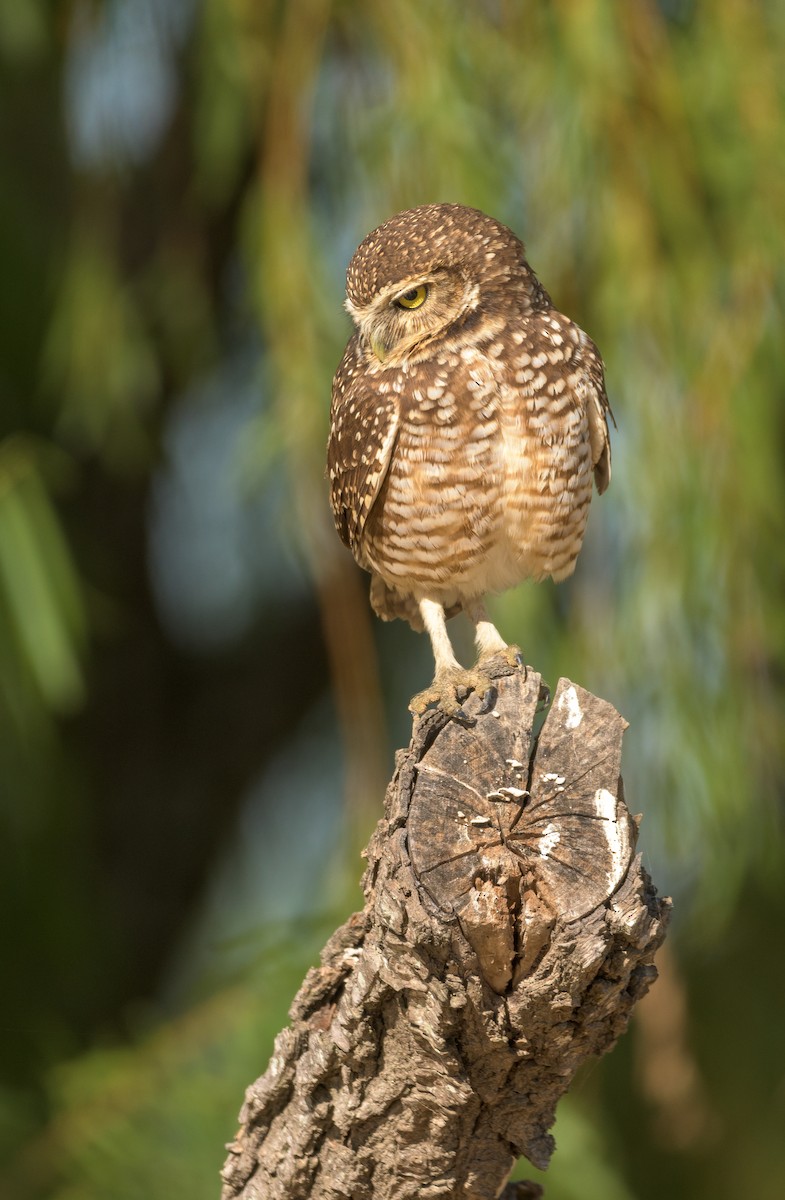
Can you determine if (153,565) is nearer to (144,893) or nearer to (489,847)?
(144,893)

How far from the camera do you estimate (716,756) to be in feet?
11.3

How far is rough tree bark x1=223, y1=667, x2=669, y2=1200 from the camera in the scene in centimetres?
186

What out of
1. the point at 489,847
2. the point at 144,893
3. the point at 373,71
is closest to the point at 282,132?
the point at 373,71

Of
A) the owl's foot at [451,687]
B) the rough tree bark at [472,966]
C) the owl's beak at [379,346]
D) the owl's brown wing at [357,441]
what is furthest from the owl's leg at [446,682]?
the owl's beak at [379,346]

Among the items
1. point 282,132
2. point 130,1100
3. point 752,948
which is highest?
point 282,132

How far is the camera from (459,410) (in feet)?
9.37

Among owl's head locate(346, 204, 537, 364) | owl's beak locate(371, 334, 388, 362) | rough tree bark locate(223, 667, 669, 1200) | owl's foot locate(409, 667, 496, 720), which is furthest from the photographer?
owl's beak locate(371, 334, 388, 362)

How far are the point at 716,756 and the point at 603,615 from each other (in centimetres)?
41

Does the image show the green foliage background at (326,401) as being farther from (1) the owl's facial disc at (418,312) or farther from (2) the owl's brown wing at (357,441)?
(1) the owl's facial disc at (418,312)

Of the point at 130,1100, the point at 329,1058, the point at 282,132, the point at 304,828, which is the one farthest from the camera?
the point at 304,828

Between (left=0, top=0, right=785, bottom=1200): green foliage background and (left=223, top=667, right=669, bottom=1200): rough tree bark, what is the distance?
4.55 feet

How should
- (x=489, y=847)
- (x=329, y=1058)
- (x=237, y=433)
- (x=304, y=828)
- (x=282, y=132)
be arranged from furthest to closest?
(x=304, y=828), (x=237, y=433), (x=282, y=132), (x=329, y=1058), (x=489, y=847)

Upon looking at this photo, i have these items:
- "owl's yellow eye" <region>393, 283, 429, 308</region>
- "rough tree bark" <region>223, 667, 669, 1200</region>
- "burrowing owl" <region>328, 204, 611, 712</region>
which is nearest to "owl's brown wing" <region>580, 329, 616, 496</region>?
"burrowing owl" <region>328, 204, 611, 712</region>

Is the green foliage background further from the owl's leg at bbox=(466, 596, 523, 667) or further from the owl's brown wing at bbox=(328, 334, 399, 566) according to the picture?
the owl's brown wing at bbox=(328, 334, 399, 566)
